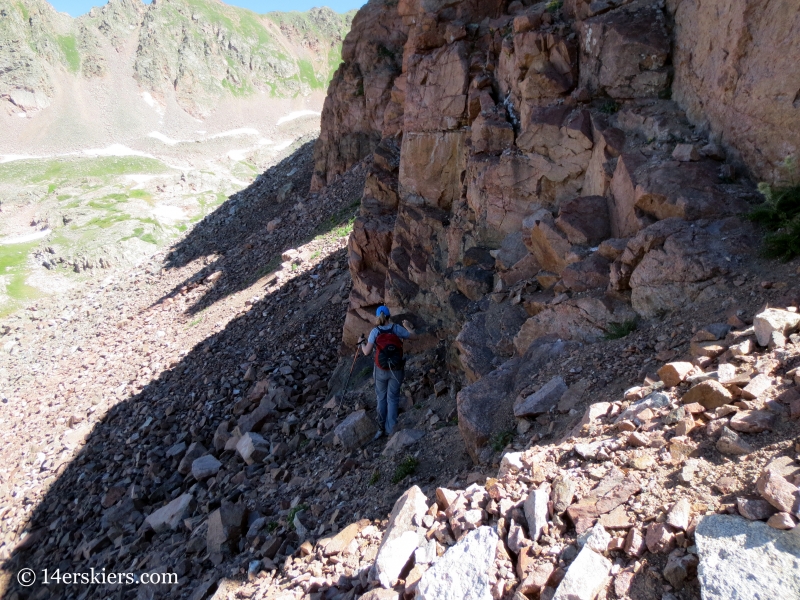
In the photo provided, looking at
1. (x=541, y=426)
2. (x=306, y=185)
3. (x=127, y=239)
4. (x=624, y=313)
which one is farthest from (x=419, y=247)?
(x=127, y=239)

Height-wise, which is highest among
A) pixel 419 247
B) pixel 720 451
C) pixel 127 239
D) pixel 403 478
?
pixel 720 451

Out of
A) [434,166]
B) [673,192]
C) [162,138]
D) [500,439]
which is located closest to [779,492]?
[500,439]

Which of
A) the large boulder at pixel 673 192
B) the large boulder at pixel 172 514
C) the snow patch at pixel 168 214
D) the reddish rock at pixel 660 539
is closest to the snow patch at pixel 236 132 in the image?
the snow patch at pixel 168 214

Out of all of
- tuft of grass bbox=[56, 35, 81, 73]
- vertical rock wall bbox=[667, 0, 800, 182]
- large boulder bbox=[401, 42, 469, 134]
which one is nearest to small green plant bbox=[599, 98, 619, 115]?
vertical rock wall bbox=[667, 0, 800, 182]

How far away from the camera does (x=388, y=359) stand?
849 centimetres

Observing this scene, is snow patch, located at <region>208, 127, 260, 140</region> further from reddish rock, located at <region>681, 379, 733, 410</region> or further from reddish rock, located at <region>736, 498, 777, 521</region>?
reddish rock, located at <region>736, 498, 777, 521</region>

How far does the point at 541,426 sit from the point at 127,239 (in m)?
36.0

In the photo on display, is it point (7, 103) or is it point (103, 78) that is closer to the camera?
point (7, 103)

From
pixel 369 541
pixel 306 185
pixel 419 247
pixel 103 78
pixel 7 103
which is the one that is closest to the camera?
pixel 369 541

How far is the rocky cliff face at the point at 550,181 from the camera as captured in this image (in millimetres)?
6109

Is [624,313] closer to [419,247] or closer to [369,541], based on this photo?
[369,541]

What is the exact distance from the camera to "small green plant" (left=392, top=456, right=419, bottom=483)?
20.9 feet

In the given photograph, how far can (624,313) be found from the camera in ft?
20.2

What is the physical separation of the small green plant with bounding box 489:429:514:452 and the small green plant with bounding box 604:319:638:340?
163 centimetres
